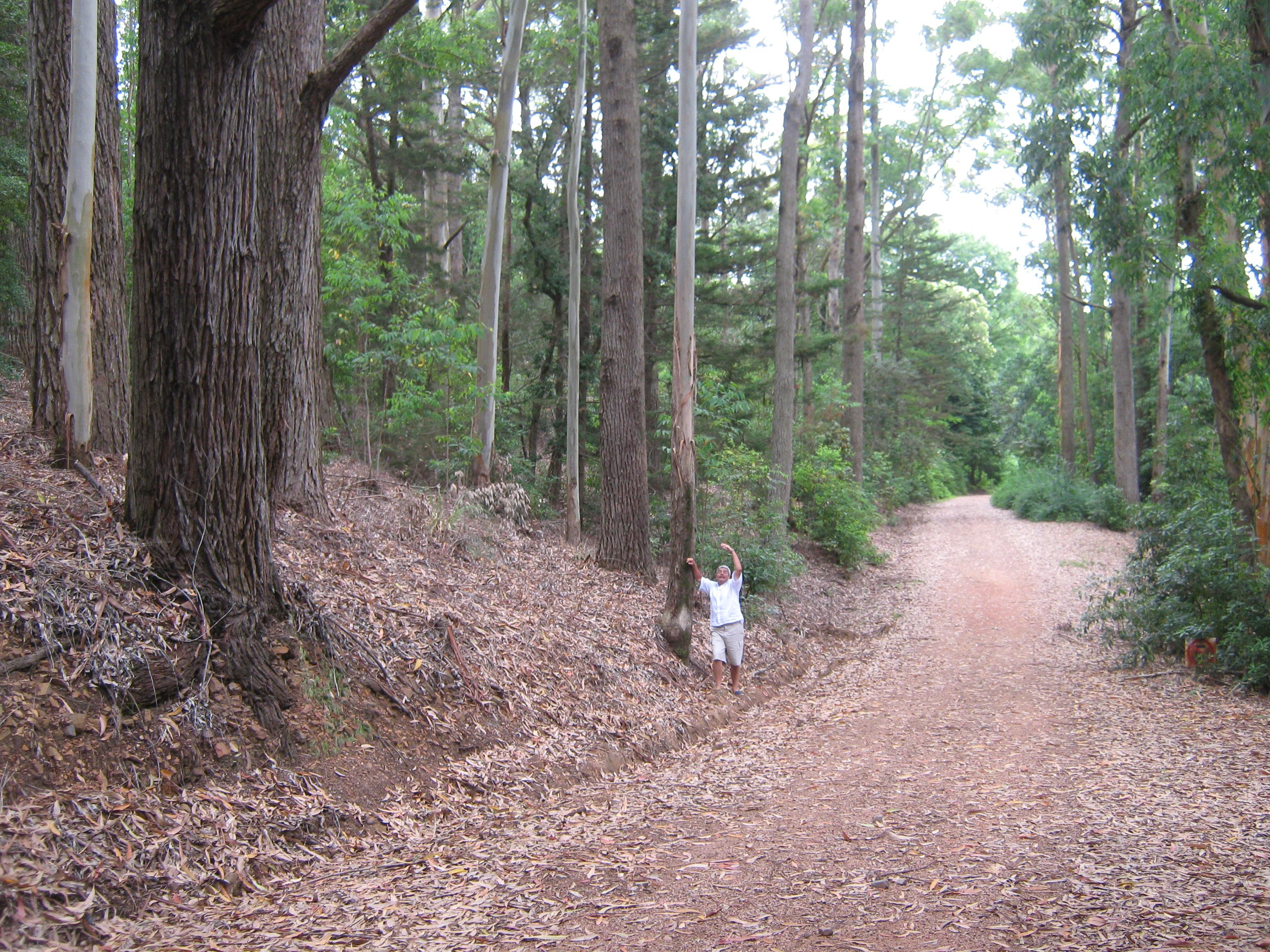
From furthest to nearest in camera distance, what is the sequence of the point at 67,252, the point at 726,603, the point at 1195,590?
the point at 1195,590 < the point at 726,603 < the point at 67,252

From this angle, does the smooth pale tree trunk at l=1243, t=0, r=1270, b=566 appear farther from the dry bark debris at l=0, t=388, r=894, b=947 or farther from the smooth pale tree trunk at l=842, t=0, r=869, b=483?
the smooth pale tree trunk at l=842, t=0, r=869, b=483

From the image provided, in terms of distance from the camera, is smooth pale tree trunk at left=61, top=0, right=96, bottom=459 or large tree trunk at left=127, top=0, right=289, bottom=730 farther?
smooth pale tree trunk at left=61, top=0, right=96, bottom=459

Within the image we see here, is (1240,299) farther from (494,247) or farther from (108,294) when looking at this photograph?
(108,294)

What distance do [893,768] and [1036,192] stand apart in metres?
37.9

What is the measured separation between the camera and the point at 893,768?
6.76 meters

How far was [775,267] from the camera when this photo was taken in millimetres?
20531

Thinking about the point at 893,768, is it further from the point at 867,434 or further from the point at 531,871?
the point at 867,434

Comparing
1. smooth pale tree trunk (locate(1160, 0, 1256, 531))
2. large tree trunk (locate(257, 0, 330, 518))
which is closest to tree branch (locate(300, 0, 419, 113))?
Answer: large tree trunk (locate(257, 0, 330, 518))

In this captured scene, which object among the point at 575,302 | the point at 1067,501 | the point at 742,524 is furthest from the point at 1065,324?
the point at 575,302

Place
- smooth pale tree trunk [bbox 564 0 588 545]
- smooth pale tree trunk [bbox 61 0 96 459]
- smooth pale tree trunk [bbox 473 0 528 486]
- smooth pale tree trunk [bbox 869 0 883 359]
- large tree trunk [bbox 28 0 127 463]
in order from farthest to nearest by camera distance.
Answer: smooth pale tree trunk [bbox 869 0 883 359], smooth pale tree trunk [bbox 564 0 588 545], smooth pale tree trunk [bbox 473 0 528 486], large tree trunk [bbox 28 0 127 463], smooth pale tree trunk [bbox 61 0 96 459]

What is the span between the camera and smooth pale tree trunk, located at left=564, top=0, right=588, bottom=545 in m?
14.5

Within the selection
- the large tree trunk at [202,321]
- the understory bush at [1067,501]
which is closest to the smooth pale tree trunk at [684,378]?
the large tree trunk at [202,321]

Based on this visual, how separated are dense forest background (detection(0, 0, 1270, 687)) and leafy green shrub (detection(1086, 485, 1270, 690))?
40mm

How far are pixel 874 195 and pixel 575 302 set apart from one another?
71.7 feet
